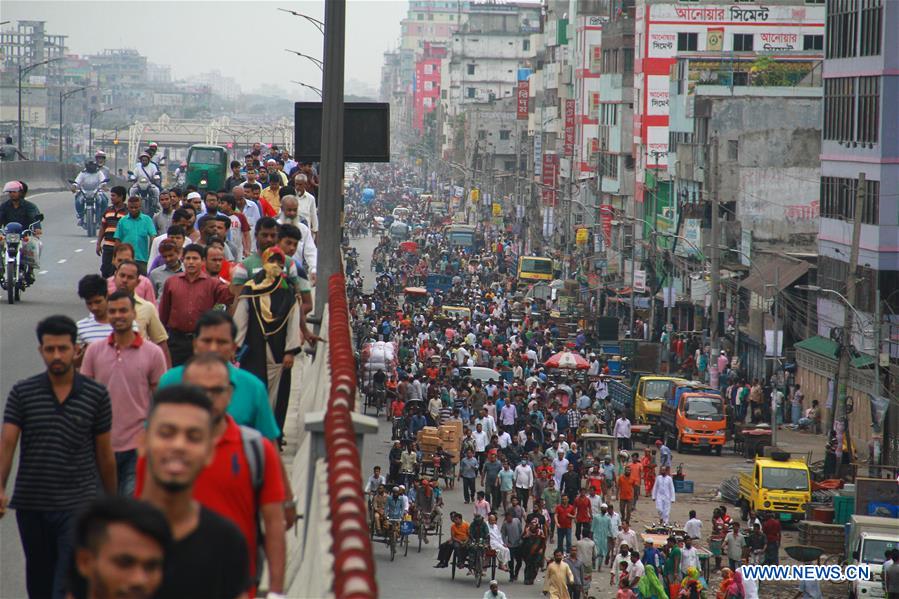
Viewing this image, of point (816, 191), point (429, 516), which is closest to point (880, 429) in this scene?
point (429, 516)

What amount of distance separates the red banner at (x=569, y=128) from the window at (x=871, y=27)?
168ft

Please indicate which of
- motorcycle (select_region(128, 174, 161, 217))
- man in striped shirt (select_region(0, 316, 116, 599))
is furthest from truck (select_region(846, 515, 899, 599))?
man in striped shirt (select_region(0, 316, 116, 599))

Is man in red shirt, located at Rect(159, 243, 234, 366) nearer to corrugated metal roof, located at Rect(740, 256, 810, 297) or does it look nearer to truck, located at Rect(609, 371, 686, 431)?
truck, located at Rect(609, 371, 686, 431)

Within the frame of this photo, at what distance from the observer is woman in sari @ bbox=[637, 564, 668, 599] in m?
23.8

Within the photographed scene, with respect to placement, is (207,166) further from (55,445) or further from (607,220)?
(607,220)

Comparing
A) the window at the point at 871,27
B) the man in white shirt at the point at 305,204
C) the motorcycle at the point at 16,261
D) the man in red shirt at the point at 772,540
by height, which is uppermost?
the window at the point at 871,27

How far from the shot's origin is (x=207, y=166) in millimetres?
39219

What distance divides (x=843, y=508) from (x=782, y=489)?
1.62m

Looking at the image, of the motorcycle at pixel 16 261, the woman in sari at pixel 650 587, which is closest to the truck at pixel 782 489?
the woman in sari at pixel 650 587

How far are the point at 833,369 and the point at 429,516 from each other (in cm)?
1740

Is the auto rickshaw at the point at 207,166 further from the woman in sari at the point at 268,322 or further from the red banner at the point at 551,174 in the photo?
the red banner at the point at 551,174

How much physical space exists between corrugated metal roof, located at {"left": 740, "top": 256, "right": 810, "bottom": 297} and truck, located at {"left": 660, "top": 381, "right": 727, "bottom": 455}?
8.52 metres

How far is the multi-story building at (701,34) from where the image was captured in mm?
76125

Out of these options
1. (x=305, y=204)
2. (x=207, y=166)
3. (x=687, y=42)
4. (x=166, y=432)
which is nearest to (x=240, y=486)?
(x=166, y=432)
